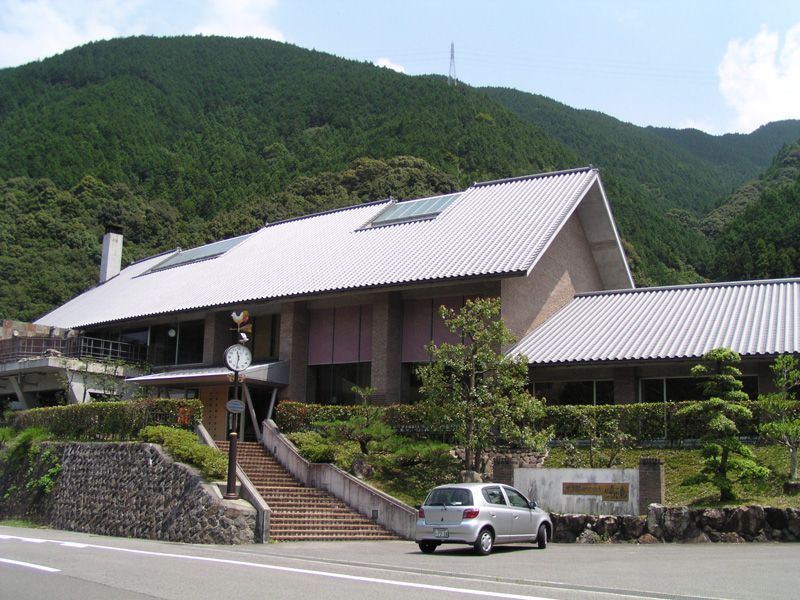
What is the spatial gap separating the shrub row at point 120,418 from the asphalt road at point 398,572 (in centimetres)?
646

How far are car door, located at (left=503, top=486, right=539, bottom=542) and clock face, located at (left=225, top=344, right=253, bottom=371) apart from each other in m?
7.98

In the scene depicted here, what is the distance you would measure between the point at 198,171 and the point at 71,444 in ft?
282

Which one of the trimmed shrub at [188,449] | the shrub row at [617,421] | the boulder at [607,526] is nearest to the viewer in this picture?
the boulder at [607,526]

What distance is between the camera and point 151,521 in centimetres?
2056

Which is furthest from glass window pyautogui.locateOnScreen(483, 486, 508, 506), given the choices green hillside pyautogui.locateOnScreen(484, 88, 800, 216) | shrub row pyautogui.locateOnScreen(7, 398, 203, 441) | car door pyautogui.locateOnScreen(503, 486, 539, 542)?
green hillside pyautogui.locateOnScreen(484, 88, 800, 216)

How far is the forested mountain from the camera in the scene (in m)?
84.2

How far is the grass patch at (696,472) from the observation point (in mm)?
17656

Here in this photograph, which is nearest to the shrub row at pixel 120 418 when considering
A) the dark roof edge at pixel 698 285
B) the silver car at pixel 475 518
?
the silver car at pixel 475 518

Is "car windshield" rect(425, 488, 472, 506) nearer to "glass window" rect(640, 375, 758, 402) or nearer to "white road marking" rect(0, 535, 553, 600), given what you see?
"white road marking" rect(0, 535, 553, 600)

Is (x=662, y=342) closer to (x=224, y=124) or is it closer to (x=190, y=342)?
(x=190, y=342)

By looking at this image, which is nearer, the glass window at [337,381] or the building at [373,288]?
the building at [373,288]

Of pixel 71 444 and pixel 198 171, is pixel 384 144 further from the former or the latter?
pixel 71 444

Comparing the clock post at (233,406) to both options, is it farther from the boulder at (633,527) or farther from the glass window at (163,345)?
the glass window at (163,345)

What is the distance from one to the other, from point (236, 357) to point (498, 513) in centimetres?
841
